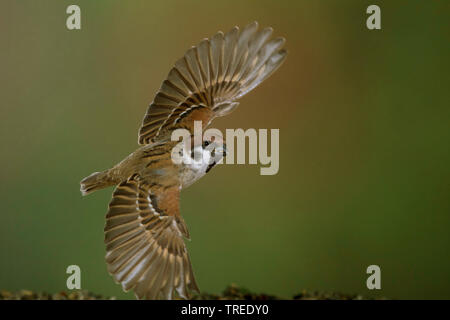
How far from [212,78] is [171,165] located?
269 mm

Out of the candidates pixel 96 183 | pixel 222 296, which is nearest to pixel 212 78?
pixel 96 183

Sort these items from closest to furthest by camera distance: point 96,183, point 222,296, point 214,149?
point 214,149, point 96,183, point 222,296

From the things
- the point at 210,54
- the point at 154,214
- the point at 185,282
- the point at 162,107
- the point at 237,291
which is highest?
the point at 210,54

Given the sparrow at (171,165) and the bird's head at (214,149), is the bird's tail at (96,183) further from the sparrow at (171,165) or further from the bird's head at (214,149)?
the bird's head at (214,149)

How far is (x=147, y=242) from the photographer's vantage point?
1.32m

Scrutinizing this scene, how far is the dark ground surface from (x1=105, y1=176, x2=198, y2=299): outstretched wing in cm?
32

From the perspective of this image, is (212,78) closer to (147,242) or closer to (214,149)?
(214,149)

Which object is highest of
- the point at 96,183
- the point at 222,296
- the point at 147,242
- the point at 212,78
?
the point at 212,78

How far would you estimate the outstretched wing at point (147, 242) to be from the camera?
50.2 inches

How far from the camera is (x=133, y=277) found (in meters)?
1.27

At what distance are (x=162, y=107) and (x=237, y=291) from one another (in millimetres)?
656
